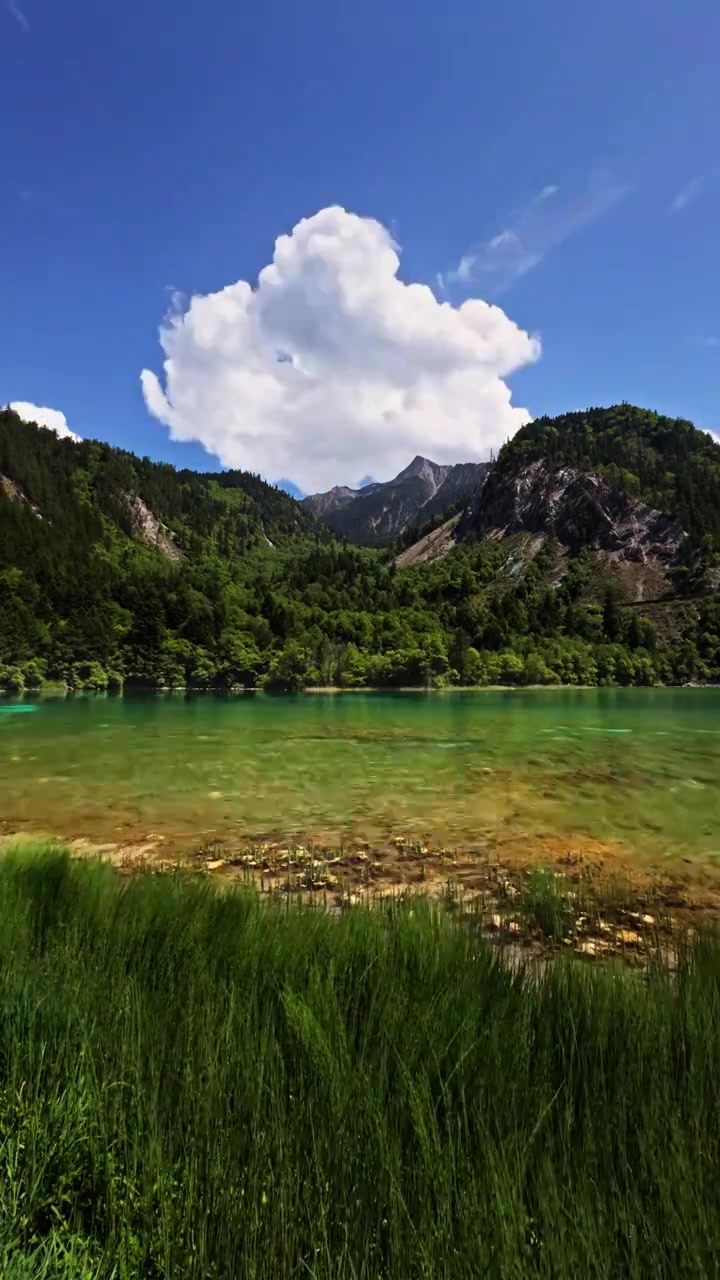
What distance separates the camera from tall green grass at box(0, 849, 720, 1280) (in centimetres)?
221

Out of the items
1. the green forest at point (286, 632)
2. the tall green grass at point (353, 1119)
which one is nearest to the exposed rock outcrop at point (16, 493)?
the green forest at point (286, 632)

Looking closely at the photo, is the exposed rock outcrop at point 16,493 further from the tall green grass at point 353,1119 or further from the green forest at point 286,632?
the tall green grass at point 353,1119

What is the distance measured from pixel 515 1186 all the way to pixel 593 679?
151 metres

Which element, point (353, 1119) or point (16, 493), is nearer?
point (353, 1119)

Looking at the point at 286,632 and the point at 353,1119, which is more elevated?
the point at 286,632

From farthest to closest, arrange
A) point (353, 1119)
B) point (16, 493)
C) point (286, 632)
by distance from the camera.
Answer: point (16, 493) < point (286, 632) < point (353, 1119)

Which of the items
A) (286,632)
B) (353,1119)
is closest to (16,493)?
(286,632)

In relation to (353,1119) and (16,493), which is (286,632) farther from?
(353,1119)

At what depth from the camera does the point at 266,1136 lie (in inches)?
106

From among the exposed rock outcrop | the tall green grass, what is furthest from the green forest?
the tall green grass

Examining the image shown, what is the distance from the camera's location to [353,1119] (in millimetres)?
2838

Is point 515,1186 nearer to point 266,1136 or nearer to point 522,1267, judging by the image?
point 522,1267

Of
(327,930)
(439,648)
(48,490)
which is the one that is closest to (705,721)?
(327,930)

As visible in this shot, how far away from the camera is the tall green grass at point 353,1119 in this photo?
221 centimetres
